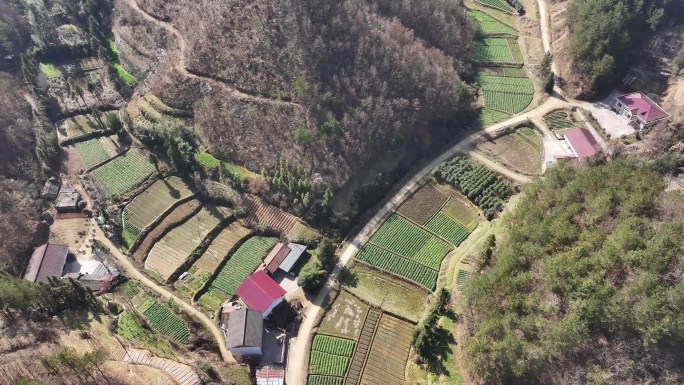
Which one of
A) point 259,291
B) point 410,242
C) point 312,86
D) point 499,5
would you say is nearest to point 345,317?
point 259,291

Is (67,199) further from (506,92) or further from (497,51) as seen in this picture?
(497,51)

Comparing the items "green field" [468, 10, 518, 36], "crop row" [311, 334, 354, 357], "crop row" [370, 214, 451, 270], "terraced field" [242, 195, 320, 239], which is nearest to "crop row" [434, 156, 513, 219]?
"crop row" [370, 214, 451, 270]

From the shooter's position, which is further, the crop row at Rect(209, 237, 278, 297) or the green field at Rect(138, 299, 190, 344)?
the crop row at Rect(209, 237, 278, 297)

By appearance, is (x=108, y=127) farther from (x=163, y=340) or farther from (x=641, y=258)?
(x=641, y=258)

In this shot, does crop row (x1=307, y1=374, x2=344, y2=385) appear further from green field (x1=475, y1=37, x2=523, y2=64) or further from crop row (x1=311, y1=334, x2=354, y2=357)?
green field (x1=475, y1=37, x2=523, y2=64)

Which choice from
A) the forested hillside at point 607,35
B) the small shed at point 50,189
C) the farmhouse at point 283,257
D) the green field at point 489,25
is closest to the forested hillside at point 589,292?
the farmhouse at point 283,257
